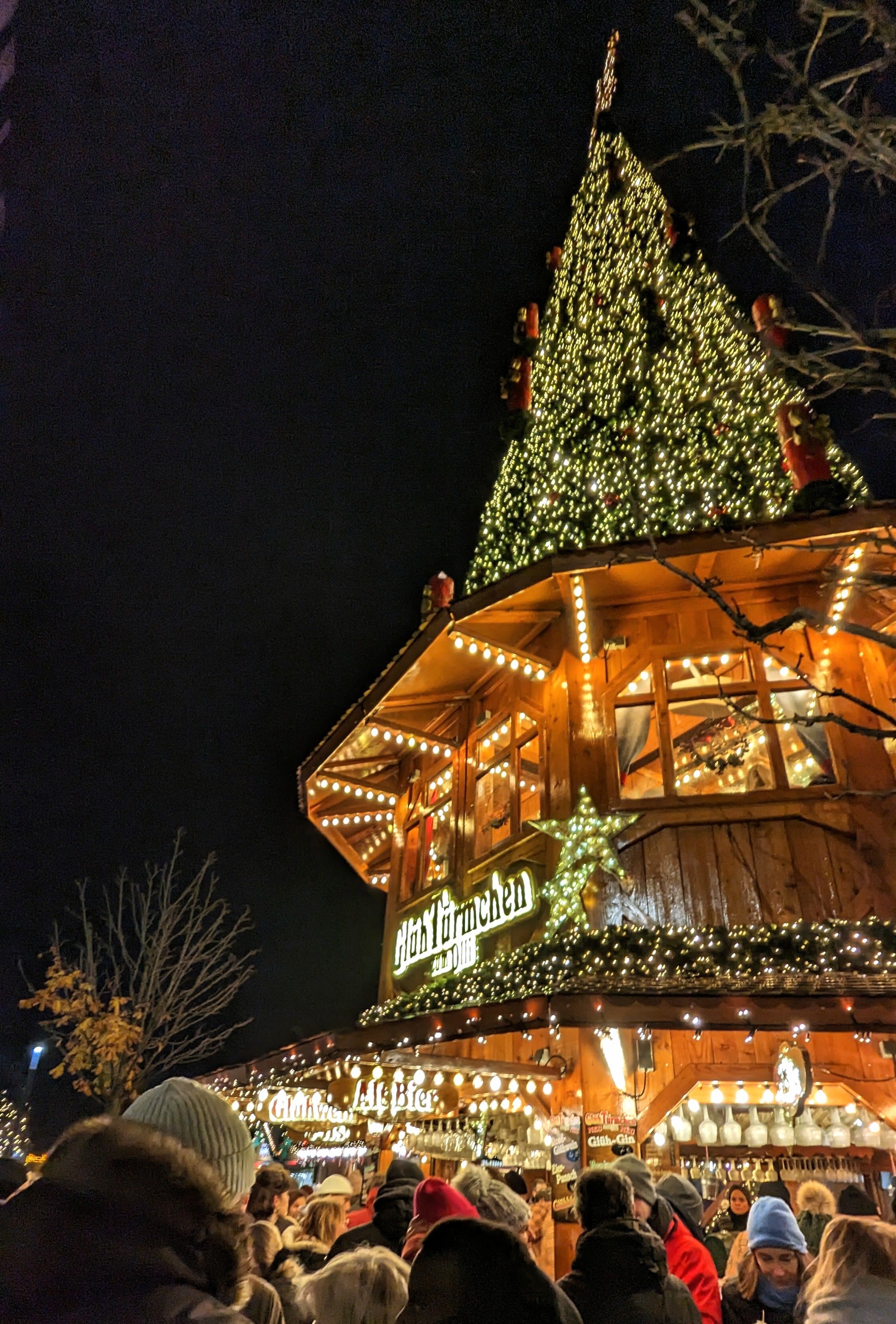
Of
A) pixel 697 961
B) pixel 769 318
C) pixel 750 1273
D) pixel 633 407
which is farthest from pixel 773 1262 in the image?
pixel 633 407

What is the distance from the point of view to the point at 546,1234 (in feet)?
24.3

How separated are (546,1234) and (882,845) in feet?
16.6

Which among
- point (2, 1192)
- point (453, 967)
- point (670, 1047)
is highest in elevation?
point (453, 967)

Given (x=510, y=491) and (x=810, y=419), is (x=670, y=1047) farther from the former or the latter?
(x=510, y=491)

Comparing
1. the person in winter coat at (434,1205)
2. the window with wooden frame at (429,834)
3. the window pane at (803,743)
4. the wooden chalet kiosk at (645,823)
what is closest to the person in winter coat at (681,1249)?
the person in winter coat at (434,1205)

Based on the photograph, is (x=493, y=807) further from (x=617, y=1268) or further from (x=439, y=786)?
(x=617, y=1268)

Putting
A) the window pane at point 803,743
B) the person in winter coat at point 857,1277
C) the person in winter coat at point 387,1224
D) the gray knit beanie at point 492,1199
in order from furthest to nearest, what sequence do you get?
the window pane at point 803,743 < the person in winter coat at point 387,1224 < the gray knit beanie at point 492,1199 < the person in winter coat at point 857,1277

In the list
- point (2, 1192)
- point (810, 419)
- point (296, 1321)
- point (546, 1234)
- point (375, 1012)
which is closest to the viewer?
point (296, 1321)

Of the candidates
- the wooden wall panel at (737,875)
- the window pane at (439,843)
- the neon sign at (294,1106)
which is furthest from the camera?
the window pane at (439,843)

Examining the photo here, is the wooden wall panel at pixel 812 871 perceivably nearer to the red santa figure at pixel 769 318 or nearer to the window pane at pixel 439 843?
the window pane at pixel 439 843

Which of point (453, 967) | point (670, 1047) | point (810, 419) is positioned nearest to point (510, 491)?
point (810, 419)

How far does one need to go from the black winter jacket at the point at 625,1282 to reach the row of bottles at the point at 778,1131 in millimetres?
5957

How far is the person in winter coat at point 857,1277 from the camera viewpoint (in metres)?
2.63

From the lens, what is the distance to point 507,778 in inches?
475
